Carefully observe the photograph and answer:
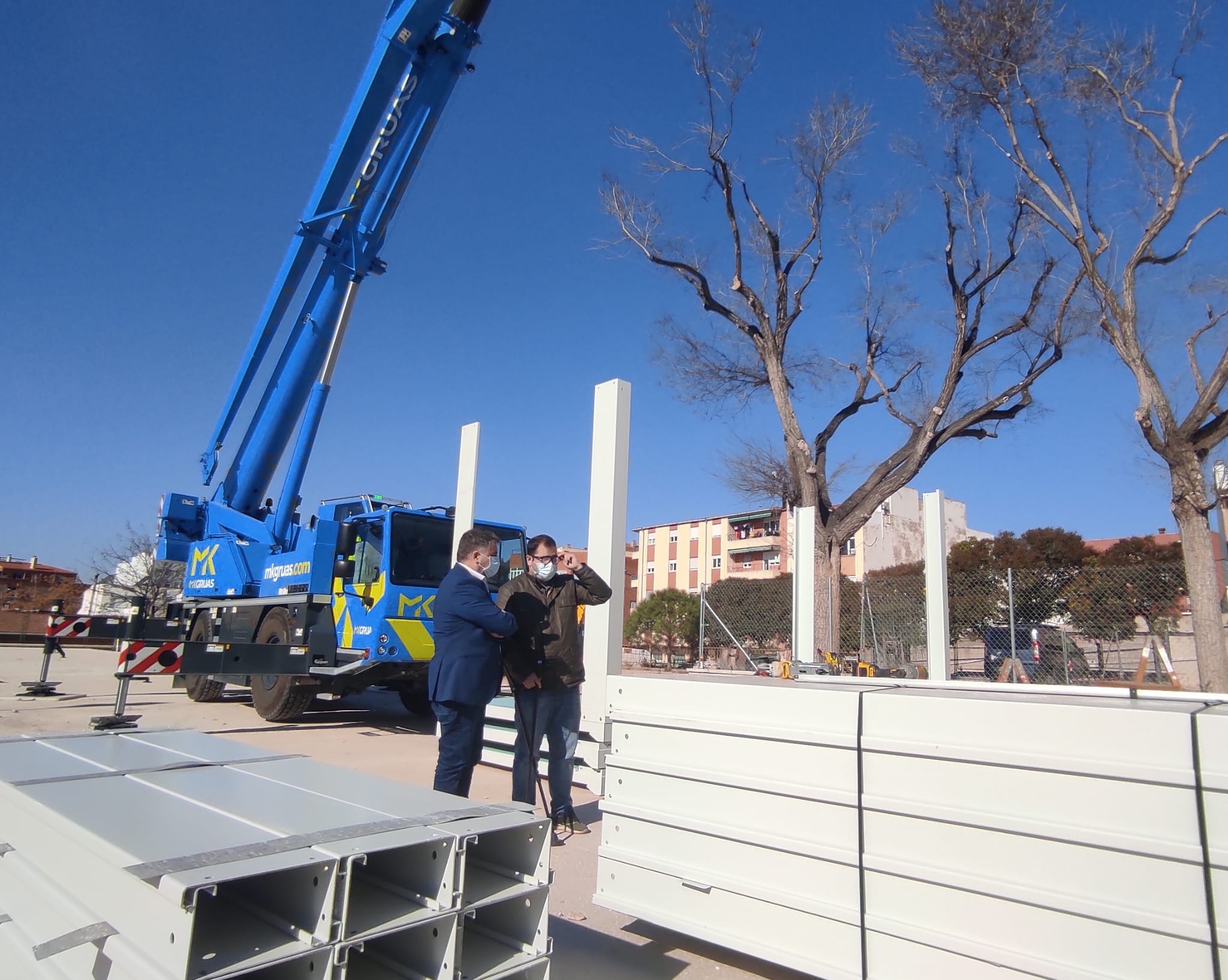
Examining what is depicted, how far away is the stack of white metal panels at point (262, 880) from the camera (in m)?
1.70

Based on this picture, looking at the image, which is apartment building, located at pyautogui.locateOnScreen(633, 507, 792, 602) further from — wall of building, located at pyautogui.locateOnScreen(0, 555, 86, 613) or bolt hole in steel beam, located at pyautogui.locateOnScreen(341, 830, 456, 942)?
bolt hole in steel beam, located at pyautogui.locateOnScreen(341, 830, 456, 942)

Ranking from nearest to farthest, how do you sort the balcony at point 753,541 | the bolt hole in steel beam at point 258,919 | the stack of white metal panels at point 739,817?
the bolt hole in steel beam at point 258,919 → the stack of white metal panels at point 739,817 → the balcony at point 753,541

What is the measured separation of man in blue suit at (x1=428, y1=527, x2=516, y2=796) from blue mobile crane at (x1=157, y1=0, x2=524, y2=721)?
4.95 m

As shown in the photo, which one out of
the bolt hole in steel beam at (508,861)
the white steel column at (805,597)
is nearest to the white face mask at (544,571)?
the white steel column at (805,597)

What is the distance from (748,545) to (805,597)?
5016cm

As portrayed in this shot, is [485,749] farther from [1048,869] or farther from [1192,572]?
[1192,572]

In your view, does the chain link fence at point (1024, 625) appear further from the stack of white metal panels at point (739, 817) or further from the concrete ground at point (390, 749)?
the stack of white metal panels at point (739, 817)

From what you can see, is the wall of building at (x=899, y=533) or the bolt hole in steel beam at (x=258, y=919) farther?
the wall of building at (x=899, y=533)

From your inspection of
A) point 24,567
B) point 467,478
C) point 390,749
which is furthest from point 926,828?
point 24,567

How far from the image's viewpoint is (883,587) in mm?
16406

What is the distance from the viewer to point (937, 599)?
539 centimetres

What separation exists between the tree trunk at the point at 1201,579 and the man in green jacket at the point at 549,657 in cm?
917

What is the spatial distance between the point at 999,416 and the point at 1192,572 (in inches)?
221

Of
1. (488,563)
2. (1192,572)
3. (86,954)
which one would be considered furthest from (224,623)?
(1192,572)
